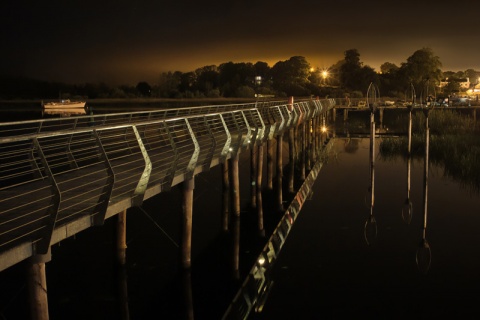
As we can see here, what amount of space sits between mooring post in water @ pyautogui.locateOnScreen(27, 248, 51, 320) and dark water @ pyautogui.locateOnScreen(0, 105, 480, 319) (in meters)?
3.25

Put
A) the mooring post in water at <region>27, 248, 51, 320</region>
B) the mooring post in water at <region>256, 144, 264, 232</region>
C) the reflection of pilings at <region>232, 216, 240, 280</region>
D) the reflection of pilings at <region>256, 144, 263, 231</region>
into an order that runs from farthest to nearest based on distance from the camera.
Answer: the reflection of pilings at <region>256, 144, 263, 231</region>, the mooring post in water at <region>256, 144, 264, 232</region>, the reflection of pilings at <region>232, 216, 240, 280</region>, the mooring post in water at <region>27, 248, 51, 320</region>

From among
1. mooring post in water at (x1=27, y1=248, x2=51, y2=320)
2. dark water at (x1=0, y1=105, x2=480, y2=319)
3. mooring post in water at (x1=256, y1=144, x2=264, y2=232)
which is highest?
mooring post in water at (x1=27, y1=248, x2=51, y2=320)

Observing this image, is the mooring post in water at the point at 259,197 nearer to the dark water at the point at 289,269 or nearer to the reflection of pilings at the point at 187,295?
the dark water at the point at 289,269

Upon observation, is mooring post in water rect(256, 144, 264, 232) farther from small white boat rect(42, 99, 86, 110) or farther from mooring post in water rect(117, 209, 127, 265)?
small white boat rect(42, 99, 86, 110)

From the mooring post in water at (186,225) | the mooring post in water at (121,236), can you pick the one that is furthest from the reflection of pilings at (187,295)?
the mooring post in water at (121,236)

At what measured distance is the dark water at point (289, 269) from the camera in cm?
1071

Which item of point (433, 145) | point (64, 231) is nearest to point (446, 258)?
point (64, 231)

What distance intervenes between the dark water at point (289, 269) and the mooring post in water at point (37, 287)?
3249 mm

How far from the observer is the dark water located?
10711 mm

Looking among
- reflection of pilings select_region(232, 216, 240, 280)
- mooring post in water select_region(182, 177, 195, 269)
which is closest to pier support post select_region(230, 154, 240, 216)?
reflection of pilings select_region(232, 216, 240, 280)

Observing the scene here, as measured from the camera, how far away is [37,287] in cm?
668

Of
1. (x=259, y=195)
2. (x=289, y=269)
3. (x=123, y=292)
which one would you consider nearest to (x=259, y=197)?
(x=259, y=195)

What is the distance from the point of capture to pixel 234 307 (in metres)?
10.6

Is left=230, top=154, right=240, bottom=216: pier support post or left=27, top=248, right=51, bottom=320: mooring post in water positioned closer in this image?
left=27, top=248, right=51, bottom=320: mooring post in water
